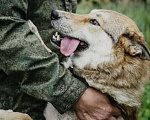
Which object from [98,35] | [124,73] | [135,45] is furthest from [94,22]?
[124,73]

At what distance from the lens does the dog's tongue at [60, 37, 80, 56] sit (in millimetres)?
1920

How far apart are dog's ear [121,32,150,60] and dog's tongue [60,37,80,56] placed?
549 mm

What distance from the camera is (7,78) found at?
1.73m

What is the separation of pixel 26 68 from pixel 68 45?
0.66m

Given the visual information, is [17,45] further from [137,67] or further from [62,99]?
[137,67]

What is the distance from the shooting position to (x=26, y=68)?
1.47 metres

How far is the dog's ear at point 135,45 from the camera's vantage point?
6.41 ft

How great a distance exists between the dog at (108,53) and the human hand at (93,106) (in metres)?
0.09

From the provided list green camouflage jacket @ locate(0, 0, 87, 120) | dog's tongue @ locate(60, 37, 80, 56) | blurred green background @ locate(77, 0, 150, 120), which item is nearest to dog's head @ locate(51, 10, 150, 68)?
dog's tongue @ locate(60, 37, 80, 56)

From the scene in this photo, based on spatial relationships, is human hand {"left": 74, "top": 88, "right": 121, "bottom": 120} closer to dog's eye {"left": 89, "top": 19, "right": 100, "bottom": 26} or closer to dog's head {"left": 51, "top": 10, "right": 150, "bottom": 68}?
dog's head {"left": 51, "top": 10, "right": 150, "bottom": 68}

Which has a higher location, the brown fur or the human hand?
the brown fur

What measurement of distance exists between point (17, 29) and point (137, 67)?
1303 millimetres

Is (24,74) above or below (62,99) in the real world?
above

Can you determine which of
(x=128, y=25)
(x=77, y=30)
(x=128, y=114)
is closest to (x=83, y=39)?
(x=77, y=30)
